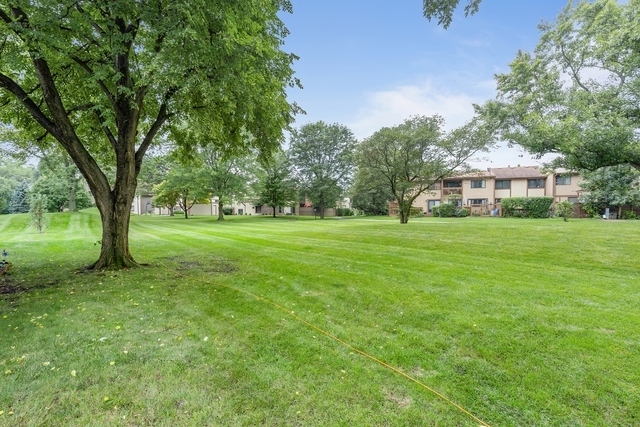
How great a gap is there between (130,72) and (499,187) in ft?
132

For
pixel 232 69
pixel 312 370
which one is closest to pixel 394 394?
pixel 312 370

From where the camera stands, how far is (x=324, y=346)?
3447mm

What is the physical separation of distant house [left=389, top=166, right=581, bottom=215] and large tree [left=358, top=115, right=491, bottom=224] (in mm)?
15262

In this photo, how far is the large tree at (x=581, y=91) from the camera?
9227 millimetres

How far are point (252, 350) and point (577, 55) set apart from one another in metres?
18.6

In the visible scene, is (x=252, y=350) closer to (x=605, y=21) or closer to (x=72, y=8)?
(x=72, y=8)

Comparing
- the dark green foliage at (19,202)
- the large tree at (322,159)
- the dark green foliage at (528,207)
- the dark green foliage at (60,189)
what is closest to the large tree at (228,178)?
the large tree at (322,159)

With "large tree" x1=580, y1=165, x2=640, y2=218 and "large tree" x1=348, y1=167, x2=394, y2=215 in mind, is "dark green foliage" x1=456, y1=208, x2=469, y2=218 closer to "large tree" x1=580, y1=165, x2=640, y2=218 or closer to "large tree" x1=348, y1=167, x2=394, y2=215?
"large tree" x1=580, y1=165, x2=640, y2=218

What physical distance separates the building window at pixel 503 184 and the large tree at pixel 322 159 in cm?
1829

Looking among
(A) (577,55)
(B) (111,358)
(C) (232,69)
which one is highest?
(A) (577,55)

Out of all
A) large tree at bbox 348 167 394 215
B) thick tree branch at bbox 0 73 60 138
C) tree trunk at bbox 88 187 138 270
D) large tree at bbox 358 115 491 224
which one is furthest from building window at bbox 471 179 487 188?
thick tree branch at bbox 0 73 60 138

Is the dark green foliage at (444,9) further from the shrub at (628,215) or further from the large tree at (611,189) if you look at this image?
the shrub at (628,215)

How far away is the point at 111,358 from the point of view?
10.5 feet

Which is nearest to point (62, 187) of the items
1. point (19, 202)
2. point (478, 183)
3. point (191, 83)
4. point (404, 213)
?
point (19, 202)
